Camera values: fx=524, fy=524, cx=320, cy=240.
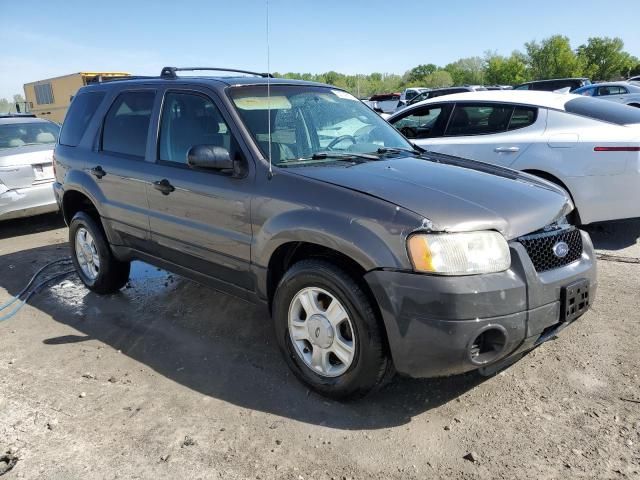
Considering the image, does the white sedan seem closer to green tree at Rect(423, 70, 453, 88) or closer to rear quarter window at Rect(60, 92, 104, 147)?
rear quarter window at Rect(60, 92, 104, 147)

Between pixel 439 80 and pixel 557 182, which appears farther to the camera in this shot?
Result: pixel 439 80

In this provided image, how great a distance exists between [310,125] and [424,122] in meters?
3.33

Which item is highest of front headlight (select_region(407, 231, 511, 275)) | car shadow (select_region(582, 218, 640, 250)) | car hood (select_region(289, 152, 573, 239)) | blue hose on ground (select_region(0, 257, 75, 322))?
car hood (select_region(289, 152, 573, 239))

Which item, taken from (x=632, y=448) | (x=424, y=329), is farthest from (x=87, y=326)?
(x=632, y=448)

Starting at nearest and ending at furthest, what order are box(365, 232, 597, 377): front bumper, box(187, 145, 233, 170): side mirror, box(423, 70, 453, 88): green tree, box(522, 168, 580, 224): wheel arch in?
box(365, 232, 597, 377): front bumper
box(187, 145, 233, 170): side mirror
box(522, 168, 580, 224): wheel arch
box(423, 70, 453, 88): green tree

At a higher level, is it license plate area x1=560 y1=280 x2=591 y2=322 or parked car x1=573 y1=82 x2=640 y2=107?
parked car x1=573 y1=82 x2=640 y2=107

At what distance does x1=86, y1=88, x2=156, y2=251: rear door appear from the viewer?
163 inches

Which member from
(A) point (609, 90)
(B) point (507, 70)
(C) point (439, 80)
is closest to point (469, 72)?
(C) point (439, 80)

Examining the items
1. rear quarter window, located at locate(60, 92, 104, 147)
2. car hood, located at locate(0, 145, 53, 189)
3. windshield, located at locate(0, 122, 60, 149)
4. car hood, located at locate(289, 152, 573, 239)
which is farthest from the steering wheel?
windshield, located at locate(0, 122, 60, 149)

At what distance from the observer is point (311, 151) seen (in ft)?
11.6

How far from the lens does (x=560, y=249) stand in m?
2.88

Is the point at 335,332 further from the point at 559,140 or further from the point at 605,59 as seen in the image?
the point at 605,59

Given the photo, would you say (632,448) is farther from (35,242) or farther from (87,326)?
(35,242)

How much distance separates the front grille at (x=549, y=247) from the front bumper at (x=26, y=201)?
6.75m
